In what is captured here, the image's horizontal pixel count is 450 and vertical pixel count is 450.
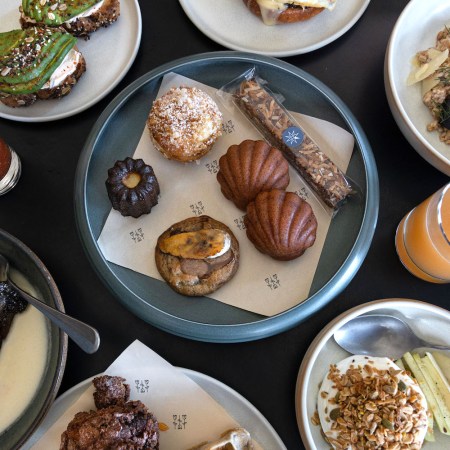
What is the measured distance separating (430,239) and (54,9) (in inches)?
56.2

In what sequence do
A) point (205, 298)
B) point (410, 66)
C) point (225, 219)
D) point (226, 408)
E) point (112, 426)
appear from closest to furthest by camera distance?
1. point (112, 426)
2. point (226, 408)
3. point (205, 298)
4. point (225, 219)
5. point (410, 66)

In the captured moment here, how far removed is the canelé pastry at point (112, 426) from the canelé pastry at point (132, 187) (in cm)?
52

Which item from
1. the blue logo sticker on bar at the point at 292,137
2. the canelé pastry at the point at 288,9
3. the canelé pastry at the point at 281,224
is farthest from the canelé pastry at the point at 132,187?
the canelé pastry at the point at 288,9

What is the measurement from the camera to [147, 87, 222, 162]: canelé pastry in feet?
5.10

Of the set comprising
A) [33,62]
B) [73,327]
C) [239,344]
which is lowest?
[239,344]

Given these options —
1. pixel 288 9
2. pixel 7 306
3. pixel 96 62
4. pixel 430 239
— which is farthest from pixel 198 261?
pixel 288 9

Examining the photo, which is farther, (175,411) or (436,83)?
(436,83)

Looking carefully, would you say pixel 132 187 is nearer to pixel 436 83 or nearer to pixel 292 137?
pixel 292 137

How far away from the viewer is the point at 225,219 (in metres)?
1.60

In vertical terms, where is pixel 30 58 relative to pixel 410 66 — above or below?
above

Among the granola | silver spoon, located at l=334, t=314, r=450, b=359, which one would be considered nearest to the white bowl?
silver spoon, located at l=334, t=314, r=450, b=359

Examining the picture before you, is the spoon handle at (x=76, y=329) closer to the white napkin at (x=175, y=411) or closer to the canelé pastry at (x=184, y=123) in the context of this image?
the white napkin at (x=175, y=411)

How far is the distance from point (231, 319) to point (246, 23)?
1.06 m

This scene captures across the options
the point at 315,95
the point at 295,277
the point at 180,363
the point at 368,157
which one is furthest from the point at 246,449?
the point at 315,95
